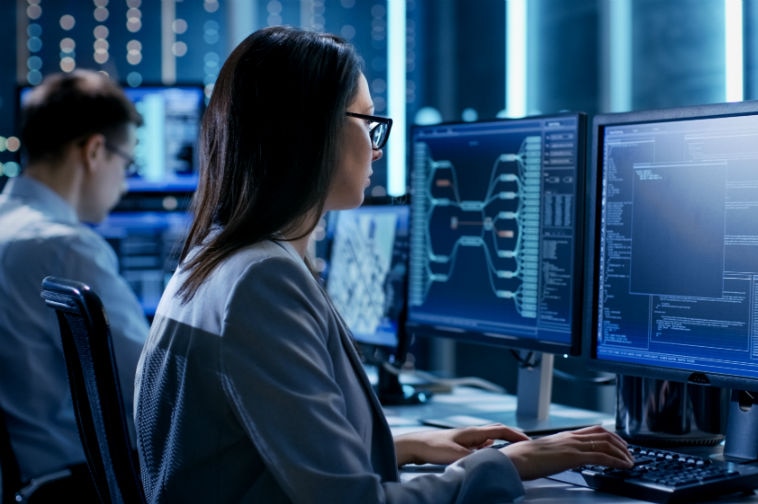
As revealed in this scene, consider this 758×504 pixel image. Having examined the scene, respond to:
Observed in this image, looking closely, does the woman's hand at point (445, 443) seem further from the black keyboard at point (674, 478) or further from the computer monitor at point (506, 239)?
the computer monitor at point (506, 239)

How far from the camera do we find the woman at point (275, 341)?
1096 mm

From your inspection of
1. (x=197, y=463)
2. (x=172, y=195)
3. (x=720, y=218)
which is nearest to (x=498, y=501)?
(x=197, y=463)

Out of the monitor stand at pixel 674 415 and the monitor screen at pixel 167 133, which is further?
the monitor screen at pixel 167 133

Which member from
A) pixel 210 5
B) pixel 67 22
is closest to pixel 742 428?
pixel 210 5

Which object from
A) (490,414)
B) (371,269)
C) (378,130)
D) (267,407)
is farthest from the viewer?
(371,269)

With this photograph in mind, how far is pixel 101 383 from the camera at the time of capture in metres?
1.19

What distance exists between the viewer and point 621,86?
2500mm

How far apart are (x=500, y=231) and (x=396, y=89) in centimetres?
178

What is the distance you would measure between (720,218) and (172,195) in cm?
199

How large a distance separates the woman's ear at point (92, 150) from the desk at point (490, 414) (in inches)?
41.2

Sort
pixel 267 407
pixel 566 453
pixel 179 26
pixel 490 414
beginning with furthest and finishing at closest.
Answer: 1. pixel 179 26
2. pixel 490 414
3. pixel 566 453
4. pixel 267 407

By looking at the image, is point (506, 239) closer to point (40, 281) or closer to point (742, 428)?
point (742, 428)

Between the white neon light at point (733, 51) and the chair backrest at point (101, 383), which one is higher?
the white neon light at point (733, 51)

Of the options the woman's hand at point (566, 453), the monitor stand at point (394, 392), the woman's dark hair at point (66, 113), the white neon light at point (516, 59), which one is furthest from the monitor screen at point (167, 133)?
the woman's hand at point (566, 453)
